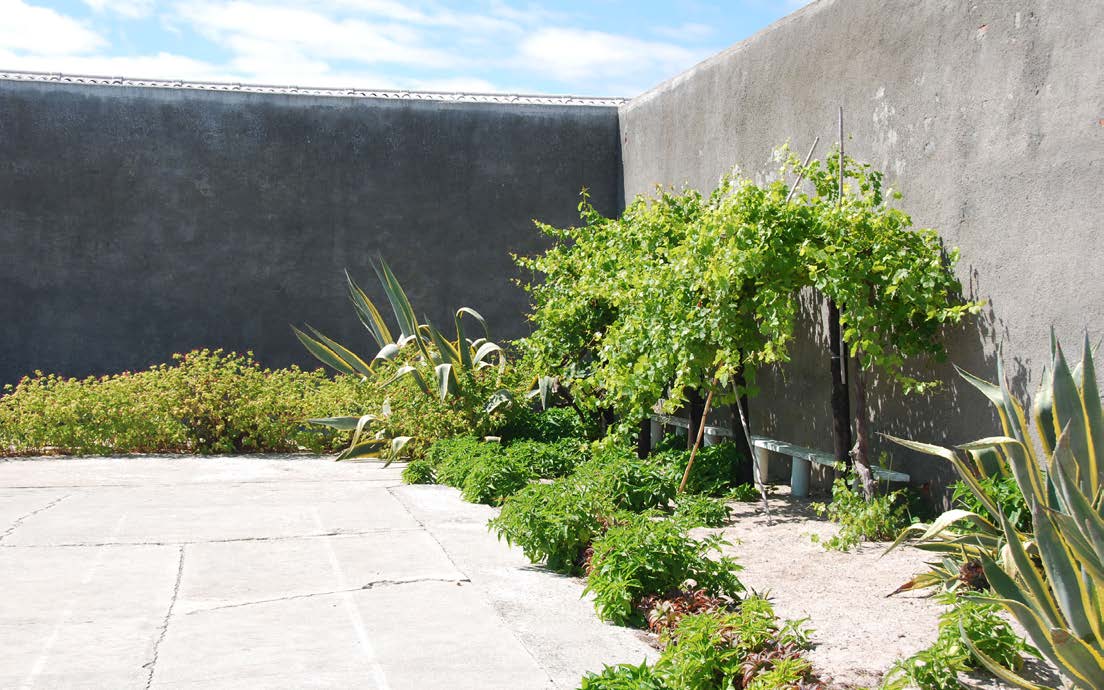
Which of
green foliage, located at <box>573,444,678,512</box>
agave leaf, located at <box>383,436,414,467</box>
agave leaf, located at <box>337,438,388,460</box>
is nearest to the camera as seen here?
green foliage, located at <box>573,444,678,512</box>

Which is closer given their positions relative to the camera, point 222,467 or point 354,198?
point 222,467

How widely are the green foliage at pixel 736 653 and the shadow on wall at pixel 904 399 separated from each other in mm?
2247

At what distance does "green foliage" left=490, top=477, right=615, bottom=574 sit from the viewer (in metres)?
4.59

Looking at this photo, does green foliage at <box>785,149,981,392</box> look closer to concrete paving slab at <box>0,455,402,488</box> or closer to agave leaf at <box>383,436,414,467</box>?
concrete paving slab at <box>0,455,402,488</box>

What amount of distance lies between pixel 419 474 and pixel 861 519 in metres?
3.30

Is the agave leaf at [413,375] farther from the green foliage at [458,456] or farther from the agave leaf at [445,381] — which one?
the green foliage at [458,456]

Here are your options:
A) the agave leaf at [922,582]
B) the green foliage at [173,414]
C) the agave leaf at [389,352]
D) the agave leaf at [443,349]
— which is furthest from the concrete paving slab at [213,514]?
the agave leaf at [922,582]

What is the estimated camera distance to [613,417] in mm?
8750

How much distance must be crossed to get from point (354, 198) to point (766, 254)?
612 cm

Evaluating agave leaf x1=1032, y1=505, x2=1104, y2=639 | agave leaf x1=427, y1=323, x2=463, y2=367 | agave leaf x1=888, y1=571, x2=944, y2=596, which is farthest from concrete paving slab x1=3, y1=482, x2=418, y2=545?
agave leaf x1=1032, y1=505, x2=1104, y2=639

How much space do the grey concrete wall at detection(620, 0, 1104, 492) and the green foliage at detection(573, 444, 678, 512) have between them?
1.38 metres

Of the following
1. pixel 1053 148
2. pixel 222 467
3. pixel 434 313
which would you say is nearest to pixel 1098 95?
pixel 1053 148

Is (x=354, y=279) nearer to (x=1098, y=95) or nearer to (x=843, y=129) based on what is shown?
(x=843, y=129)

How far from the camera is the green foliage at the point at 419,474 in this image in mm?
7216
